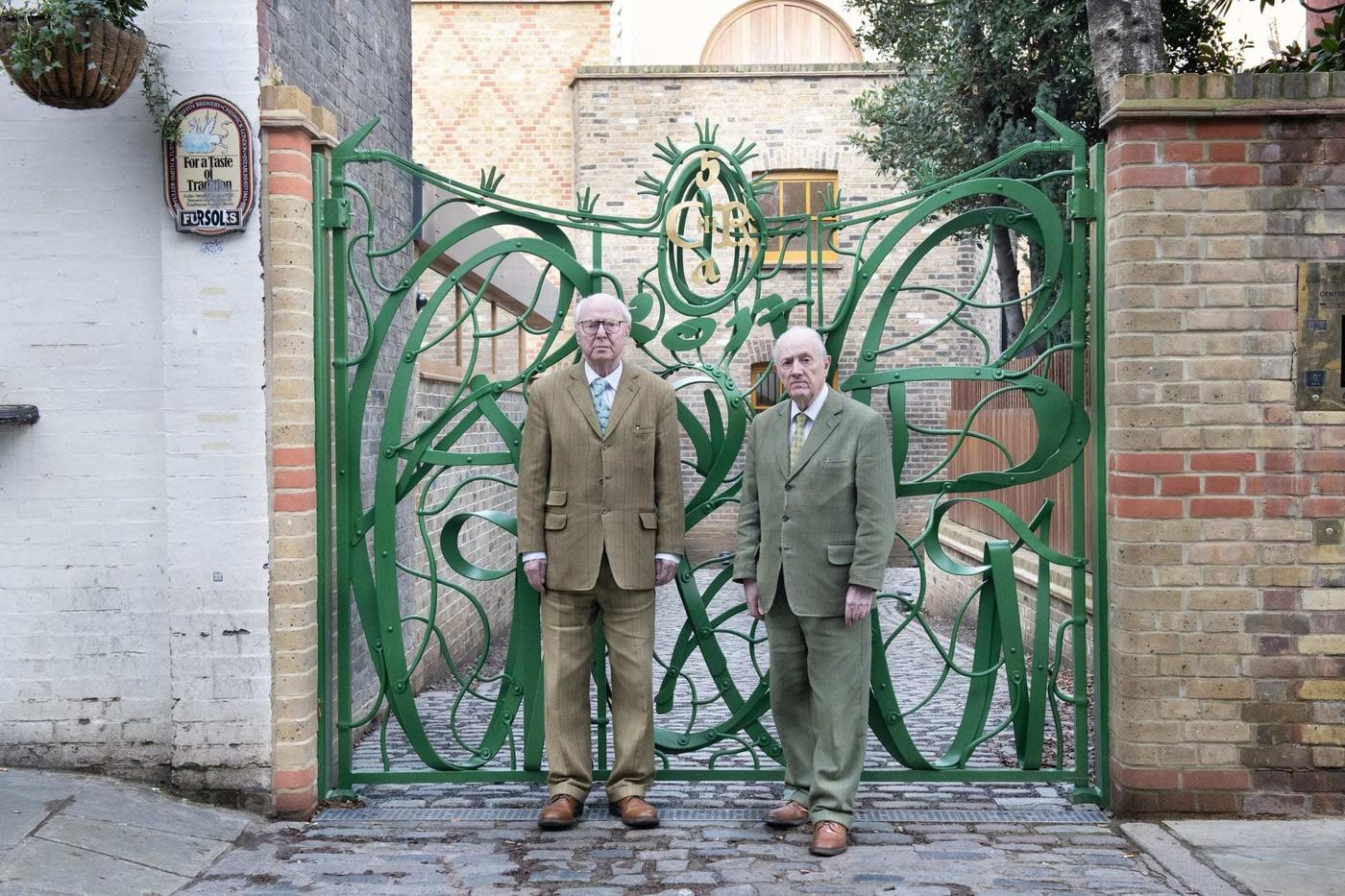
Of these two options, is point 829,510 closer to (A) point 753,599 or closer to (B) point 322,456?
(A) point 753,599

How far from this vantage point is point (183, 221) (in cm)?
495

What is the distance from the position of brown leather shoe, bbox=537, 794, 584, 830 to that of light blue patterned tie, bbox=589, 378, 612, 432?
1.45 m

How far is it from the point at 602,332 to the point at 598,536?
758 mm

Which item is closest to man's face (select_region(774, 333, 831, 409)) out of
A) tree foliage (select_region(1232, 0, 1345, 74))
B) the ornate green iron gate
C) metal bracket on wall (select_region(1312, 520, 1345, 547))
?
the ornate green iron gate

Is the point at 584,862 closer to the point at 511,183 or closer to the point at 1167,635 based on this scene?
the point at 1167,635

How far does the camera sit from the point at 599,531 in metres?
4.95

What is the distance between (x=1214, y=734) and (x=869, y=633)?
135cm

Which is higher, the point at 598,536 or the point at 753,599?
the point at 598,536

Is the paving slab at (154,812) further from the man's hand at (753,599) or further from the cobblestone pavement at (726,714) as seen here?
the man's hand at (753,599)

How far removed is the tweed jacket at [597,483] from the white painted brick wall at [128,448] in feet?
3.48

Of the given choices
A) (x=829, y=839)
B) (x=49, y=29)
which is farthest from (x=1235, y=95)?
(x=49, y=29)

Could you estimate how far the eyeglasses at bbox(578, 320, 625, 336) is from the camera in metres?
4.92

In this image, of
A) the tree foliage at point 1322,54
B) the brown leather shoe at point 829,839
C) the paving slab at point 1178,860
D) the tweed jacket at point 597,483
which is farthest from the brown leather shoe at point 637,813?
the tree foliage at point 1322,54

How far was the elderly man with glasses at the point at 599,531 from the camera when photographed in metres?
4.96
